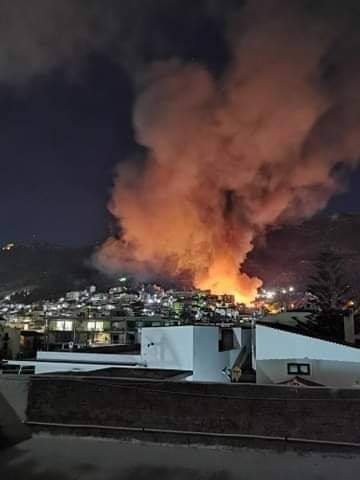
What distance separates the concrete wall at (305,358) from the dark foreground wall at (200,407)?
8222mm

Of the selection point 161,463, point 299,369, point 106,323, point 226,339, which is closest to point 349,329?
point 226,339

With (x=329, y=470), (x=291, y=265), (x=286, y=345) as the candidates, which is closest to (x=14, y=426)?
(x=329, y=470)

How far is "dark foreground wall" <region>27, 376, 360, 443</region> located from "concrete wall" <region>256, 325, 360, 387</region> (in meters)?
8.22

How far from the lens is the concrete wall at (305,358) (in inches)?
579

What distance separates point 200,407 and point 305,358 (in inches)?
366

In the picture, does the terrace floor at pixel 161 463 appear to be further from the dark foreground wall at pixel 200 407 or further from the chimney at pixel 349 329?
the chimney at pixel 349 329

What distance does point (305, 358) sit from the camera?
15.6 metres

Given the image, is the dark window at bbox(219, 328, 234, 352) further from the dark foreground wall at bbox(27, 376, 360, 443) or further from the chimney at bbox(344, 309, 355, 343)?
the dark foreground wall at bbox(27, 376, 360, 443)

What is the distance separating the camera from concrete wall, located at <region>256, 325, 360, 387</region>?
1470 centimetres

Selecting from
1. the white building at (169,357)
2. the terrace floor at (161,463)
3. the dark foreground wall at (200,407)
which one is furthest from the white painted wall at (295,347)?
the terrace floor at (161,463)

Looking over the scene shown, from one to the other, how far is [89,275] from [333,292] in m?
133

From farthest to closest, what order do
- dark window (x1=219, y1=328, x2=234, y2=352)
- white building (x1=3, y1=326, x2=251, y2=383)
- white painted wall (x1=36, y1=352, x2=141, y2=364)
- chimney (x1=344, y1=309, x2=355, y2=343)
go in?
dark window (x1=219, y1=328, x2=234, y2=352), chimney (x1=344, y1=309, x2=355, y2=343), white painted wall (x1=36, y1=352, x2=141, y2=364), white building (x1=3, y1=326, x2=251, y2=383)

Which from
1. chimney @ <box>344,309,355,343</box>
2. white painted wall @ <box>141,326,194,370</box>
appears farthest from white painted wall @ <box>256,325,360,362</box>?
chimney @ <box>344,309,355,343</box>

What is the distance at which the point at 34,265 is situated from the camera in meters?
196
